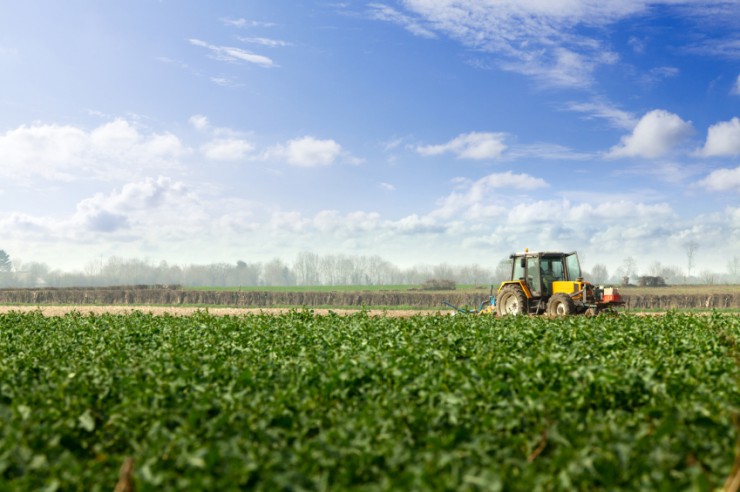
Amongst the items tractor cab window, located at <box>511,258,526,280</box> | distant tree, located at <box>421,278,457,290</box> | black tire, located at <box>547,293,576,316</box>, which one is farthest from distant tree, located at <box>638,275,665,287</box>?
black tire, located at <box>547,293,576,316</box>

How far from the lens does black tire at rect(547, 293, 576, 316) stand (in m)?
21.8

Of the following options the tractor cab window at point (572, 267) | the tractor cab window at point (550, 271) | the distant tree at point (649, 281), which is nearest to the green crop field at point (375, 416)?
the tractor cab window at point (550, 271)

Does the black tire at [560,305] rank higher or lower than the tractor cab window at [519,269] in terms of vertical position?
lower

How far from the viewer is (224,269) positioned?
7018 inches

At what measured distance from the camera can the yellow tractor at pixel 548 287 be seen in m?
22.7

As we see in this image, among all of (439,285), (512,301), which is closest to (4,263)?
(439,285)

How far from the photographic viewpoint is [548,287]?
23.6m

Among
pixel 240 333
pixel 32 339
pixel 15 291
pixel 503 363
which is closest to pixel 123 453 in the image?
pixel 503 363

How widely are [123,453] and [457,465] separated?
12.8 ft

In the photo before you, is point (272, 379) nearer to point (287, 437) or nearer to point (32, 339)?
point (287, 437)

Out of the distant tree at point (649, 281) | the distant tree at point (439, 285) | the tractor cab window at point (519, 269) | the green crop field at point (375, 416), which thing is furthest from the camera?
the distant tree at point (439, 285)

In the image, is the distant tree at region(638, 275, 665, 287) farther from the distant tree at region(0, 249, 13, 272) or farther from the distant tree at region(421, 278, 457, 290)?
the distant tree at region(0, 249, 13, 272)

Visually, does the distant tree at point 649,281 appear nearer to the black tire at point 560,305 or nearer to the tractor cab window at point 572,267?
the tractor cab window at point 572,267

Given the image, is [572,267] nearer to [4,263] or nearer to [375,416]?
[375,416]
